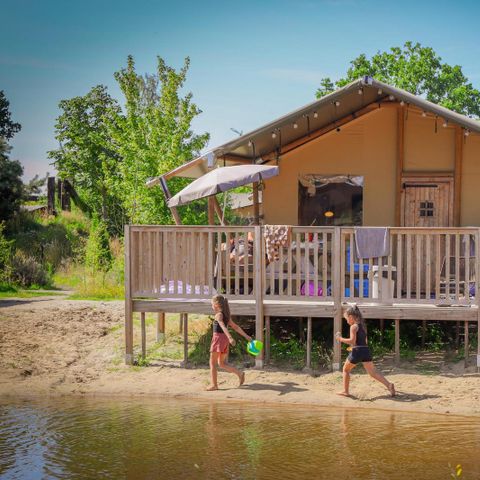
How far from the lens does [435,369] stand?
41.3 feet

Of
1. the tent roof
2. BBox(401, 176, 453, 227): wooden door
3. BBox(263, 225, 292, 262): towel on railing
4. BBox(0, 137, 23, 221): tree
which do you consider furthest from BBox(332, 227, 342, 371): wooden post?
BBox(0, 137, 23, 221): tree

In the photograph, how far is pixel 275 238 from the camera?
1294 cm

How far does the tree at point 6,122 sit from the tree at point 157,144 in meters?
20.2

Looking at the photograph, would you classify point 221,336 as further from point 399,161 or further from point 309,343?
point 399,161

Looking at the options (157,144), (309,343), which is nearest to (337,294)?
(309,343)

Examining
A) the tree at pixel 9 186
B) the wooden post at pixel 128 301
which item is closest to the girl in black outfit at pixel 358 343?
the wooden post at pixel 128 301

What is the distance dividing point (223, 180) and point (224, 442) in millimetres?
5117

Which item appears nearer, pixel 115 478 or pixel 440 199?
pixel 115 478

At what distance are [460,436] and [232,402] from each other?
331 cm

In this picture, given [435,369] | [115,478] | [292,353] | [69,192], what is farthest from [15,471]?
[69,192]

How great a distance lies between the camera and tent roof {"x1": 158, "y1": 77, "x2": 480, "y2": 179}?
46.1ft

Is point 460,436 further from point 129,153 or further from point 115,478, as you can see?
point 129,153

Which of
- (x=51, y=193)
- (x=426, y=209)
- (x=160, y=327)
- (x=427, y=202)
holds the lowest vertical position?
(x=160, y=327)

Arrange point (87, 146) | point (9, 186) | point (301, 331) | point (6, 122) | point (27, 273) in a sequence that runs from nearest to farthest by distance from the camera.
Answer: point (301, 331), point (27, 273), point (9, 186), point (87, 146), point (6, 122)
